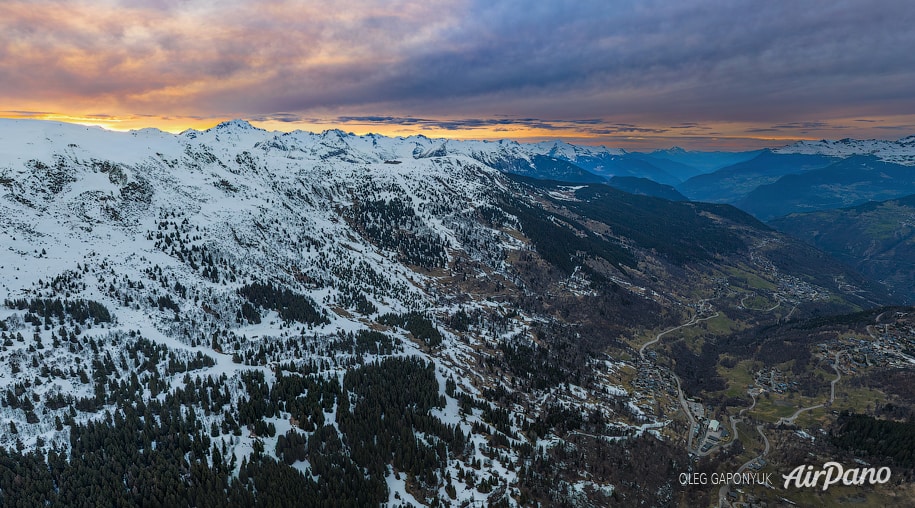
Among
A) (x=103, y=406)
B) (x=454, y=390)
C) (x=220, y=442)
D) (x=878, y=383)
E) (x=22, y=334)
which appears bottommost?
(x=878, y=383)

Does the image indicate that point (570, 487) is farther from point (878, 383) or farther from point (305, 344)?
point (878, 383)

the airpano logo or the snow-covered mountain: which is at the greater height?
the snow-covered mountain

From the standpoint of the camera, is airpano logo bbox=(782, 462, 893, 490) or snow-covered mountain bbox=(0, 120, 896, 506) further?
airpano logo bbox=(782, 462, 893, 490)

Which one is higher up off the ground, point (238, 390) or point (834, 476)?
point (238, 390)

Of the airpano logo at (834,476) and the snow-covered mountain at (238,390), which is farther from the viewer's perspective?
the airpano logo at (834,476)

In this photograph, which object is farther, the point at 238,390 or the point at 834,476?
the point at 834,476

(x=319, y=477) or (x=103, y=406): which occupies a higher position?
(x=103, y=406)

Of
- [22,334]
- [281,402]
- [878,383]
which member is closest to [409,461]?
[281,402]

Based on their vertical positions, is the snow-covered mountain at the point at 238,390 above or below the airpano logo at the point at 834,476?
above
